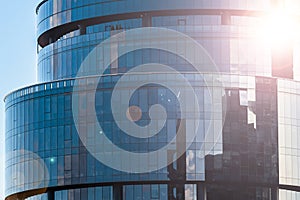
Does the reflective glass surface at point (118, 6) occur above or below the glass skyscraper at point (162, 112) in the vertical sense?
above

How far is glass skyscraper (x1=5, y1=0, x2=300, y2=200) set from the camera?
354 ft

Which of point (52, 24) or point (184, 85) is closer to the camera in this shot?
point (184, 85)

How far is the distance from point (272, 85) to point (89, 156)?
2063 cm

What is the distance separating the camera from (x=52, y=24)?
122m

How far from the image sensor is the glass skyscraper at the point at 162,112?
107938 millimetres

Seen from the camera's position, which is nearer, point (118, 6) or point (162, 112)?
point (162, 112)

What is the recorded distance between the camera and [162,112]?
108 metres

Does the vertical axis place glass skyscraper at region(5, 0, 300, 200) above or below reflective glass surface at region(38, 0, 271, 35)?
below

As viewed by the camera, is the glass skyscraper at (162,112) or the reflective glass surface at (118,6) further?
the reflective glass surface at (118,6)

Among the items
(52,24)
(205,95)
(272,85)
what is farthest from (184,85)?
(52,24)

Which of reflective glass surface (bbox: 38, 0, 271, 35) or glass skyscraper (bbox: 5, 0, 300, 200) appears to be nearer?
glass skyscraper (bbox: 5, 0, 300, 200)

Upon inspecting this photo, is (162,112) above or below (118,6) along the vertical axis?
below

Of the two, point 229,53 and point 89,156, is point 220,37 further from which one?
point 89,156

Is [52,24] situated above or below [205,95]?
above
